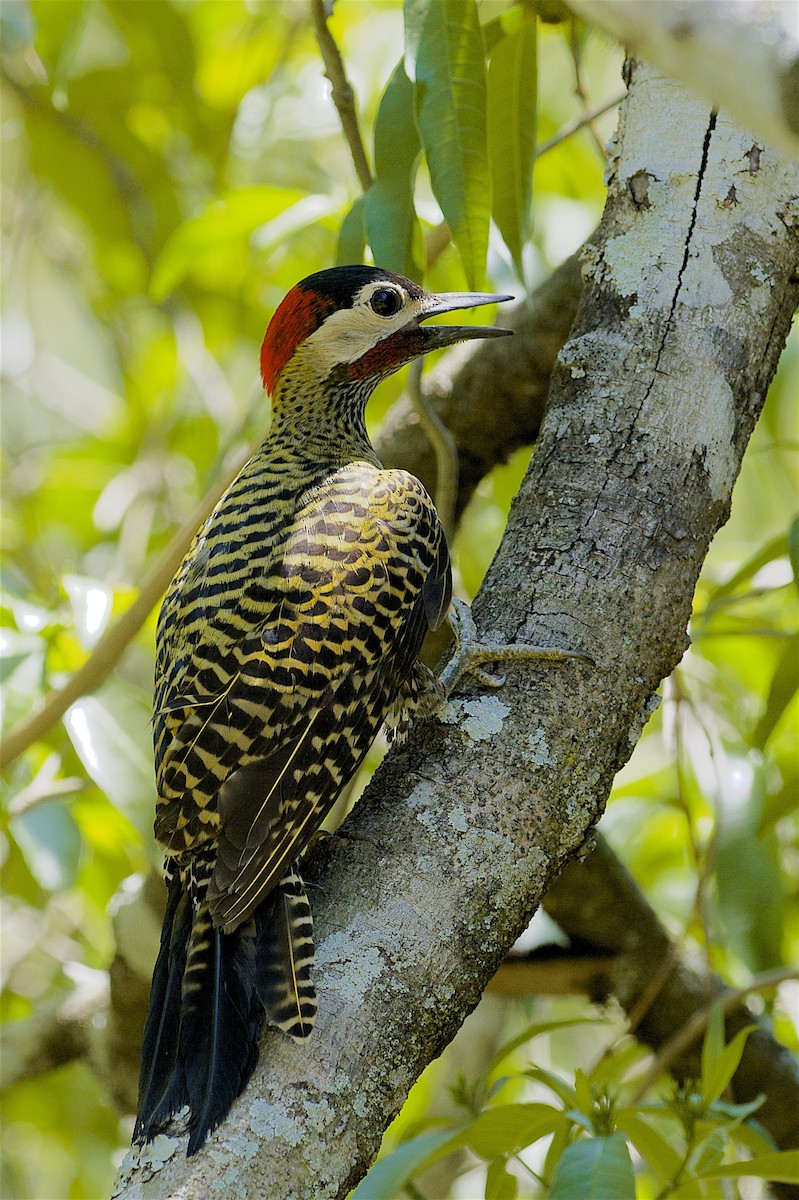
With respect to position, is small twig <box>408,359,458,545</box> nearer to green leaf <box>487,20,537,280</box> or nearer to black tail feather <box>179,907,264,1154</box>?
green leaf <box>487,20,537,280</box>

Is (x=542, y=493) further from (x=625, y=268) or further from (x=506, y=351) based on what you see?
(x=506, y=351)

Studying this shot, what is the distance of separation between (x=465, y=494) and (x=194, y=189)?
6.81 feet

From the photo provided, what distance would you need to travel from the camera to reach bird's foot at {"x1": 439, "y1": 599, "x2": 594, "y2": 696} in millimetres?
1628

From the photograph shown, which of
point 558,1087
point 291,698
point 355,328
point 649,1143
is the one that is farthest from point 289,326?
point 649,1143

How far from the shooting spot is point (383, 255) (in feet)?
6.34

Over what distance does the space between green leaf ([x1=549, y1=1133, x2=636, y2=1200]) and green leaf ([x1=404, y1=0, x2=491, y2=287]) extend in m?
1.22

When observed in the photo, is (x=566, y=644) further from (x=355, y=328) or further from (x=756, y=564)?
(x=355, y=328)

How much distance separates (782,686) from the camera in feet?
6.68

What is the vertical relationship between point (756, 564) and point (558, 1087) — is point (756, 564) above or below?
above

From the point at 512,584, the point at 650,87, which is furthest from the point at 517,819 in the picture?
the point at 650,87

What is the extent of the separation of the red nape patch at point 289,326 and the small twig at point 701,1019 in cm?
143

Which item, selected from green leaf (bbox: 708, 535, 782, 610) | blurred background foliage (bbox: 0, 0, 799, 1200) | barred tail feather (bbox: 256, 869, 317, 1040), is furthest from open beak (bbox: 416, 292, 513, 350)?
barred tail feather (bbox: 256, 869, 317, 1040)

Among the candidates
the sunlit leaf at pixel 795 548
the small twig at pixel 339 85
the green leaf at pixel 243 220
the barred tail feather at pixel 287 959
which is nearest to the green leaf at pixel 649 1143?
the barred tail feather at pixel 287 959

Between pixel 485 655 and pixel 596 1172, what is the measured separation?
0.64 metres
